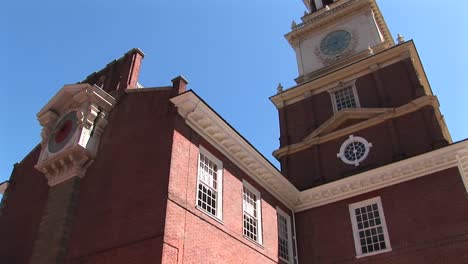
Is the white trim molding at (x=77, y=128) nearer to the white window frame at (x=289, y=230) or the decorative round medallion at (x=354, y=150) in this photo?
the white window frame at (x=289, y=230)

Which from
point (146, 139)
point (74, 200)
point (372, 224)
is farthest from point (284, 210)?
point (74, 200)

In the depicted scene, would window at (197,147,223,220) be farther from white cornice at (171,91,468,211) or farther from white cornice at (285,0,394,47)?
white cornice at (285,0,394,47)

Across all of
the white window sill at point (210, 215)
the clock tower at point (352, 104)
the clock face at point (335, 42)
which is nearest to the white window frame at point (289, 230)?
the clock tower at point (352, 104)

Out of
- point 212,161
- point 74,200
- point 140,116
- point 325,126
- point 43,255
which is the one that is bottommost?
point 43,255

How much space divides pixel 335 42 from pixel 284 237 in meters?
13.7

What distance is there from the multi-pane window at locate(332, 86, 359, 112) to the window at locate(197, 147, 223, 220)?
10.3m

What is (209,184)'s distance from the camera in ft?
48.2

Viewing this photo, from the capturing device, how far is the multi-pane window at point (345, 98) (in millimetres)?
23047

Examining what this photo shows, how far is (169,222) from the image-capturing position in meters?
12.1

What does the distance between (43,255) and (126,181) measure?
3.70 meters

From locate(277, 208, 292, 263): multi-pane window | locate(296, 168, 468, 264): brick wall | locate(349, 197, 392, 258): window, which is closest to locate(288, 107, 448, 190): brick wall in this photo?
locate(296, 168, 468, 264): brick wall

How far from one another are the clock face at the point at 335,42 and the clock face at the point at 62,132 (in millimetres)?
16272

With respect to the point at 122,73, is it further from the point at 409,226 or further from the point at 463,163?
the point at 463,163

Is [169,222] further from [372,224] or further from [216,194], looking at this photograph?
[372,224]
